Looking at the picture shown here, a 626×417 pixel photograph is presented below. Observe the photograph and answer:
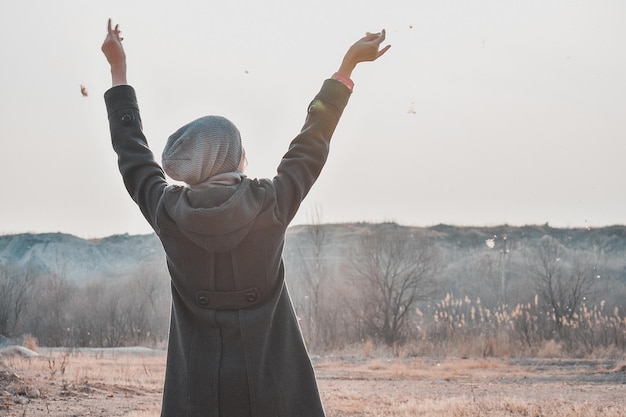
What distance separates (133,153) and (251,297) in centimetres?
66

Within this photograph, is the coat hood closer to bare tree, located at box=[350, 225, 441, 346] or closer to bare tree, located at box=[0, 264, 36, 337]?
bare tree, located at box=[350, 225, 441, 346]

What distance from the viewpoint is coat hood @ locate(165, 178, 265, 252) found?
2.64 metres

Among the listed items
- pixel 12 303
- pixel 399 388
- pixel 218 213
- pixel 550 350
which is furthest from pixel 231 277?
pixel 12 303

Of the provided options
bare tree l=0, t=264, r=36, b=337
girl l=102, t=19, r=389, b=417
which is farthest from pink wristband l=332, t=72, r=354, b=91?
bare tree l=0, t=264, r=36, b=337

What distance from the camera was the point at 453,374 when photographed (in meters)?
18.5

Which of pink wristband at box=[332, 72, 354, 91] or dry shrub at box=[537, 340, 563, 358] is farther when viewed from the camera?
dry shrub at box=[537, 340, 563, 358]

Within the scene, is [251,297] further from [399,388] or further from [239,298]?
[399,388]

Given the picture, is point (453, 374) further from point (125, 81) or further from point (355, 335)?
point (125, 81)

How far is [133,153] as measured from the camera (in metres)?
3.02

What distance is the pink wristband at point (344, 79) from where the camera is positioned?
2982mm

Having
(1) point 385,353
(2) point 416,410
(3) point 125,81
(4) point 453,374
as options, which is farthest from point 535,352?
(3) point 125,81

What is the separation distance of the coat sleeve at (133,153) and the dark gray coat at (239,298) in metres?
0.05

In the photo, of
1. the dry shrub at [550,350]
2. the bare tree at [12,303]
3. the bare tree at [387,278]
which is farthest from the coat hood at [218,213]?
the bare tree at [12,303]

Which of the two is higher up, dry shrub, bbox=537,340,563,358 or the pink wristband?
the pink wristband
